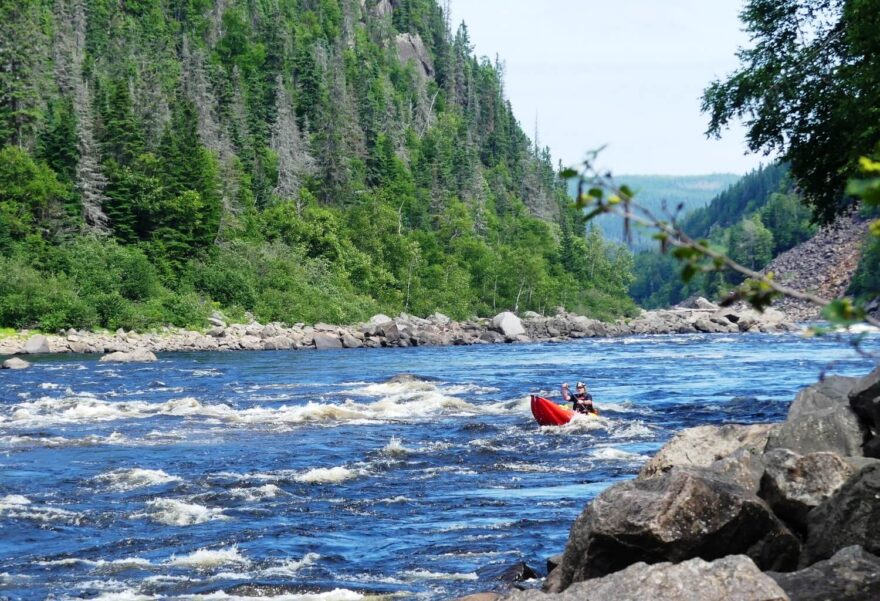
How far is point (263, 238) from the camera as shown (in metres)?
86.9

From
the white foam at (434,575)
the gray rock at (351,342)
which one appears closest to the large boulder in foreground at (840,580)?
the white foam at (434,575)

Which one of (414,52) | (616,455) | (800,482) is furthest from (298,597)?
(414,52)

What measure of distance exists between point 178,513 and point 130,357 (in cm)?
3376

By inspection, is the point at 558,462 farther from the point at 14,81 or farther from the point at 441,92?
the point at 441,92

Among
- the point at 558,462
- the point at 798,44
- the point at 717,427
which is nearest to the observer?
the point at 717,427

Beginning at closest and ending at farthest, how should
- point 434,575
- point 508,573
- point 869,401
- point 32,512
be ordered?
point 508,573
point 434,575
point 869,401
point 32,512

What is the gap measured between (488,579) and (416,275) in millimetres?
87223

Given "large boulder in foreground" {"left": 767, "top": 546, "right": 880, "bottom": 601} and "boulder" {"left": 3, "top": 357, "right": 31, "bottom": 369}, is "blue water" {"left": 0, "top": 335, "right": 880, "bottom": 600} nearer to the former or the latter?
"large boulder in foreground" {"left": 767, "top": 546, "right": 880, "bottom": 601}

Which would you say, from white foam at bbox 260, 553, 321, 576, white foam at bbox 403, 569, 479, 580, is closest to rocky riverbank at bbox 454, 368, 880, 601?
white foam at bbox 403, 569, 479, 580

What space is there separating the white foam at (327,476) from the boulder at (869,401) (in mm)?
8004

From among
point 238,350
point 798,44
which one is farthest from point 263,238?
point 798,44

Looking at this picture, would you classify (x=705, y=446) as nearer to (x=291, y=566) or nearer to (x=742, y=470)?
(x=742, y=470)

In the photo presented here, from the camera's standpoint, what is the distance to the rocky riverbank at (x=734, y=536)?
656cm

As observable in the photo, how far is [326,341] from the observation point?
6097 cm
